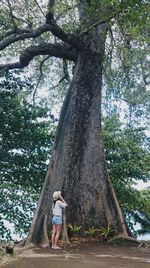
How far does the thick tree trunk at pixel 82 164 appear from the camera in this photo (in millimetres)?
9945

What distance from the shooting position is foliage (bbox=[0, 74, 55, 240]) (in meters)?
12.1

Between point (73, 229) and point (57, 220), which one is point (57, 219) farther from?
point (73, 229)

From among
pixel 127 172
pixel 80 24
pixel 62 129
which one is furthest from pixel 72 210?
pixel 80 24

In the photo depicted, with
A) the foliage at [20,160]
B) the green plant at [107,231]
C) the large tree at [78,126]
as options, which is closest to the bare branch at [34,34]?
the large tree at [78,126]

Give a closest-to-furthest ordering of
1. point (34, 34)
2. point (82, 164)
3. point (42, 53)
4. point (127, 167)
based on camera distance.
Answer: point (34, 34), point (82, 164), point (42, 53), point (127, 167)

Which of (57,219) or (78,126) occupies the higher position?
(78,126)

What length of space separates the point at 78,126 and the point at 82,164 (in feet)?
3.54

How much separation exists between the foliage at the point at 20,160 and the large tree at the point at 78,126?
4.67ft

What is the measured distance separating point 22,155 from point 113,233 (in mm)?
3974

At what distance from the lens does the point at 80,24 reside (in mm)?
10195

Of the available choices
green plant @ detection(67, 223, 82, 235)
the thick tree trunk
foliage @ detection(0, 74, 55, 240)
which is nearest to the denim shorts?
the thick tree trunk

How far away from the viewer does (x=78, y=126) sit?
10883mm

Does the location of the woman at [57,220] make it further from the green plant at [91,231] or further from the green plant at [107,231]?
the green plant at [107,231]

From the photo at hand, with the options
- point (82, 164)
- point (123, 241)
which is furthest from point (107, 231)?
point (82, 164)
